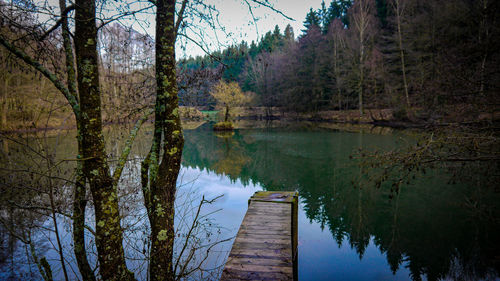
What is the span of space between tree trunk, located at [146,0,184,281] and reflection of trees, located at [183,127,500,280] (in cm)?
455

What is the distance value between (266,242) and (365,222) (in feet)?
13.7

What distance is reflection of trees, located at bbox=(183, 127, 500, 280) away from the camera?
5.59 meters

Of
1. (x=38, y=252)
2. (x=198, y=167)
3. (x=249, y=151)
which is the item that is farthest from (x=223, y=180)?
(x=38, y=252)

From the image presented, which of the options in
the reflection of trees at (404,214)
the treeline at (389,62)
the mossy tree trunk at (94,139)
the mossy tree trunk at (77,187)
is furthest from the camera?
the treeline at (389,62)

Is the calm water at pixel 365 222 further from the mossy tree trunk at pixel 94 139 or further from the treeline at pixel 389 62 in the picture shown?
the treeline at pixel 389 62

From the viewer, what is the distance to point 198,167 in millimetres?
14602

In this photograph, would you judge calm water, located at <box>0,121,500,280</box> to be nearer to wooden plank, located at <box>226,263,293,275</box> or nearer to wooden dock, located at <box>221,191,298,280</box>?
wooden dock, located at <box>221,191,298,280</box>

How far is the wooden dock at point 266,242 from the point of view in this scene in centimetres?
371

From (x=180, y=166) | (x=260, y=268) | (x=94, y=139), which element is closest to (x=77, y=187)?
(x=94, y=139)

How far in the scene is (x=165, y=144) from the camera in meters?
3.02

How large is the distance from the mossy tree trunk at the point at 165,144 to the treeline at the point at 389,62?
0.81 meters

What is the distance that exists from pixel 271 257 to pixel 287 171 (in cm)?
895

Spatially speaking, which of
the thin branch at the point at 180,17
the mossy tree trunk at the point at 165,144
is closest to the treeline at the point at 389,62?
the thin branch at the point at 180,17

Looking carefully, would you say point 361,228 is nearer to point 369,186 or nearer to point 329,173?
point 369,186
